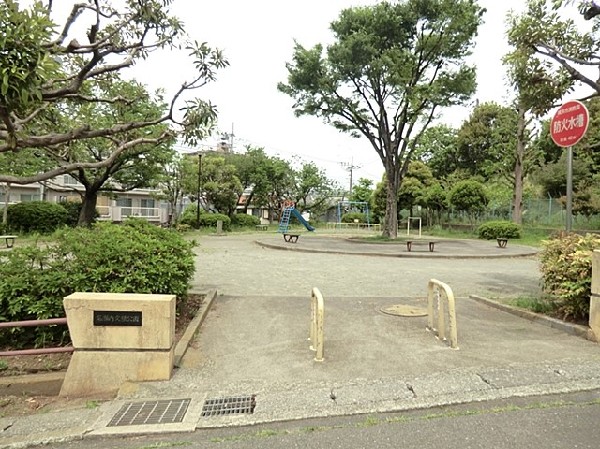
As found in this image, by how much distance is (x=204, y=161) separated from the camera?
32469mm

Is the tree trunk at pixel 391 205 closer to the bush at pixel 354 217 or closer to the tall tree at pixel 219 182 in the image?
the tall tree at pixel 219 182

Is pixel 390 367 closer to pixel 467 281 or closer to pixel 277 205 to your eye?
pixel 467 281

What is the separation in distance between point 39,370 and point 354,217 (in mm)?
37888

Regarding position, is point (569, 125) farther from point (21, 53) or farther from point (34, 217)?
point (34, 217)

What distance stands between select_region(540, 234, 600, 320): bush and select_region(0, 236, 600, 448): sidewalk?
43 cm

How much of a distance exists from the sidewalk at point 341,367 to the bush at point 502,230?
1752 centimetres

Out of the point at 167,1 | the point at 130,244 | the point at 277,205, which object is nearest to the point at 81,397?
the point at 130,244

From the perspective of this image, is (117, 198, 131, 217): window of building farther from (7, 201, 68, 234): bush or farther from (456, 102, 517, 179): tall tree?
(456, 102, 517, 179): tall tree

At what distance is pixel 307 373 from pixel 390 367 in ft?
2.69

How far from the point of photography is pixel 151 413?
3082 mm

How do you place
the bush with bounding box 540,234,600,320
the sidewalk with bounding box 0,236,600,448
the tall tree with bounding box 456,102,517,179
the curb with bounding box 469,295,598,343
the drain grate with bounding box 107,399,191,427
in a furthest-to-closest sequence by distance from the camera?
1. the tall tree with bounding box 456,102,517,179
2. the bush with bounding box 540,234,600,320
3. the curb with bounding box 469,295,598,343
4. the sidewalk with bounding box 0,236,600,448
5. the drain grate with bounding box 107,399,191,427

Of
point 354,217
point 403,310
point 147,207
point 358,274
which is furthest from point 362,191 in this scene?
point 403,310

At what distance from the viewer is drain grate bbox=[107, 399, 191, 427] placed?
9.68 feet

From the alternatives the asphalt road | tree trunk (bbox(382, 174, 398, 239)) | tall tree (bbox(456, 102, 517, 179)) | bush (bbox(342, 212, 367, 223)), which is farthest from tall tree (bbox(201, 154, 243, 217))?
the asphalt road
